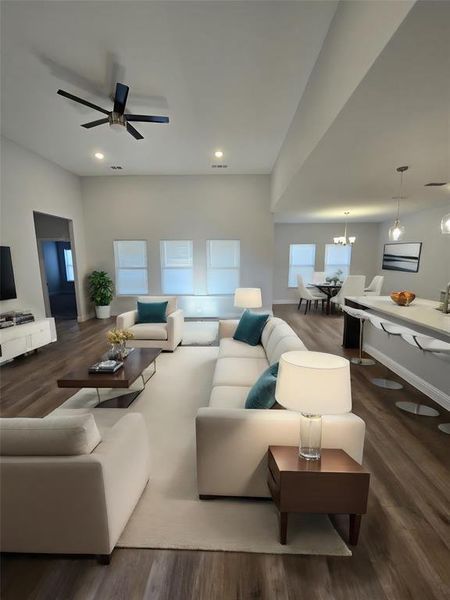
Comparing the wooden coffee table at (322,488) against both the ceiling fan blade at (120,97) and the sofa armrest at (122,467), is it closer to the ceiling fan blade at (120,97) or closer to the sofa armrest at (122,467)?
the sofa armrest at (122,467)

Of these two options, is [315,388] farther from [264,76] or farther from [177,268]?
[177,268]

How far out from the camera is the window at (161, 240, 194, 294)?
7.09 metres

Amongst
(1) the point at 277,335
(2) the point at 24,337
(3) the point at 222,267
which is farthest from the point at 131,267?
(1) the point at 277,335

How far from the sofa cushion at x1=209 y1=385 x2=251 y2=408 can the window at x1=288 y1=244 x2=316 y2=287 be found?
7245 mm

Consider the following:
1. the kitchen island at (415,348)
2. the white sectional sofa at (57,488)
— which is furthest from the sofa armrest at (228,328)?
the white sectional sofa at (57,488)

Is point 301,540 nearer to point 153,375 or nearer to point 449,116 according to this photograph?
point 153,375

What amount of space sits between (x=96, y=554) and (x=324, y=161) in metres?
3.77

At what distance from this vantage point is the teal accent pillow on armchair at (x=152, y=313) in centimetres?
461

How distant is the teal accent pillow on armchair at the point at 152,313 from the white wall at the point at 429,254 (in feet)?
19.6

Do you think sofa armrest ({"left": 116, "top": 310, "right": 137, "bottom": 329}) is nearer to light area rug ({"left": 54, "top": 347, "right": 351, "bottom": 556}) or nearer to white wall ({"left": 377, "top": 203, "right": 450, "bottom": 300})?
light area rug ({"left": 54, "top": 347, "right": 351, "bottom": 556})

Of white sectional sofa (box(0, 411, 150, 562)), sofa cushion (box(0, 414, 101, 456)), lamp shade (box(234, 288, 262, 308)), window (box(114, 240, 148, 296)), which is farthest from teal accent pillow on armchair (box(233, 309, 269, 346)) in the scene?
window (box(114, 240, 148, 296))

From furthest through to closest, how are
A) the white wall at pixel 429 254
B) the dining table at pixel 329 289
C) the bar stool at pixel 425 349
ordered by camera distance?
the dining table at pixel 329 289
the white wall at pixel 429 254
the bar stool at pixel 425 349

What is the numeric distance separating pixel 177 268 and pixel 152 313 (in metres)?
2.75

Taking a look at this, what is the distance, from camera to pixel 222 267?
7172 mm
